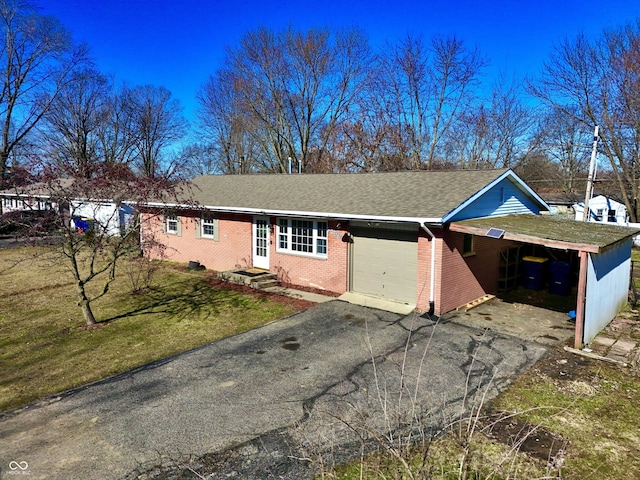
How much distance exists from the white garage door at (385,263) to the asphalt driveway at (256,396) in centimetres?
171

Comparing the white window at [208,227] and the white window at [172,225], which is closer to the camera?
the white window at [208,227]

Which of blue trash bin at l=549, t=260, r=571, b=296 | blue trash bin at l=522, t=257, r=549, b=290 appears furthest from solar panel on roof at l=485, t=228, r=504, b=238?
blue trash bin at l=522, t=257, r=549, b=290

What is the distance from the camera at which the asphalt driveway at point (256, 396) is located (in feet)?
15.9

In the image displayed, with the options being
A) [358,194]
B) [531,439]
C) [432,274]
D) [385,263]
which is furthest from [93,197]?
[531,439]

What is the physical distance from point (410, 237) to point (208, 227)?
30.1ft

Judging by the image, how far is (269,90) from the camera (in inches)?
1303

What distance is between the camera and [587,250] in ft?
25.9

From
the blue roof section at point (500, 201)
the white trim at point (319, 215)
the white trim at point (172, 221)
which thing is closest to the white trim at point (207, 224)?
the white trim at point (319, 215)

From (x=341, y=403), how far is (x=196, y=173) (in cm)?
Answer: 4226

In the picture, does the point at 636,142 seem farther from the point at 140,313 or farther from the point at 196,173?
the point at 196,173

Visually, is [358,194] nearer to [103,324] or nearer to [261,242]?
[261,242]

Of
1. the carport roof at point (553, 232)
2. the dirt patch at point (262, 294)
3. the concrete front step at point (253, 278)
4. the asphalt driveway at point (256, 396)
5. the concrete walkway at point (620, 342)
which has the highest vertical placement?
the carport roof at point (553, 232)

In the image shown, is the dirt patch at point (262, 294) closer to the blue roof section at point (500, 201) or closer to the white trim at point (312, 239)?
the white trim at point (312, 239)

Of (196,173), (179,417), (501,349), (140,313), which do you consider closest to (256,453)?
(179,417)
